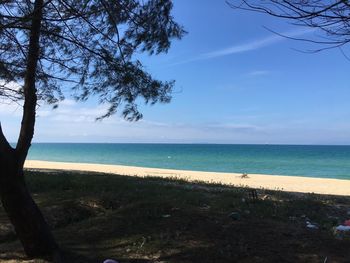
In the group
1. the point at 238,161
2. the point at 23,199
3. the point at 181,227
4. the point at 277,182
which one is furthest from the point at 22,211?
the point at 238,161

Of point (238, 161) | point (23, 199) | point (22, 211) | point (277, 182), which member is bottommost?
point (277, 182)

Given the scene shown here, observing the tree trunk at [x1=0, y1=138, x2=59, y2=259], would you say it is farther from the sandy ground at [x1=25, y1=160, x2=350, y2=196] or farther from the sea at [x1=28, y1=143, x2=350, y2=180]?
the sea at [x1=28, y1=143, x2=350, y2=180]

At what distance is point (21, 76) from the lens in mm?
7055

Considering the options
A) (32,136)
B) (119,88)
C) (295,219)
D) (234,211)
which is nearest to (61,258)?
(32,136)

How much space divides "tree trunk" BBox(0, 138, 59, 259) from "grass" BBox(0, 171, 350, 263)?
239 mm

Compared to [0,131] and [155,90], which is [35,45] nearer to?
[0,131]

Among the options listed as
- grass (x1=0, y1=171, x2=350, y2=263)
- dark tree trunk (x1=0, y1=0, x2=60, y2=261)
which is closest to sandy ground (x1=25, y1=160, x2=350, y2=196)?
grass (x1=0, y1=171, x2=350, y2=263)

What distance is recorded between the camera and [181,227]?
21.5 feet

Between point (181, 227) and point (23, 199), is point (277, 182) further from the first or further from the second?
point (23, 199)

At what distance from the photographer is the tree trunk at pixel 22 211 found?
5.69 meters

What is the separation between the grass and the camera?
5711 millimetres

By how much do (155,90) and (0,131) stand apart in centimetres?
227

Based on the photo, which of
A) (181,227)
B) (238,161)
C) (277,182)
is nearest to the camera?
(181,227)

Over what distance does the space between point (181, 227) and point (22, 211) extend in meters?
2.07
